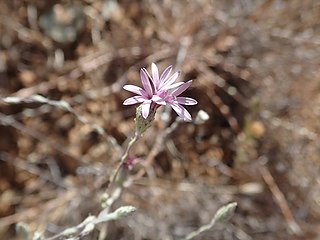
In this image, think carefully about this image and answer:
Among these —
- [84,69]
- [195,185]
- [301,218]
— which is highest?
[84,69]

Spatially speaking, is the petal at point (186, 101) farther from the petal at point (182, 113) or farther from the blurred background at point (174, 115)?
the blurred background at point (174, 115)

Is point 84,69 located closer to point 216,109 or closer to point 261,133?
point 216,109

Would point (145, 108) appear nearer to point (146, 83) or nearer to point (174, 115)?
point (146, 83)

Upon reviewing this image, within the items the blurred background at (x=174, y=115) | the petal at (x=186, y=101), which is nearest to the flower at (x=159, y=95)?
the petal at (x=186, y=101)

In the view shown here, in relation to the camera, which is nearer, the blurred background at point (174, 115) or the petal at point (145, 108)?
the petal at point (145, 108)

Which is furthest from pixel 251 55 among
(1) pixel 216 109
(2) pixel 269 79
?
(1) pixel 216 109

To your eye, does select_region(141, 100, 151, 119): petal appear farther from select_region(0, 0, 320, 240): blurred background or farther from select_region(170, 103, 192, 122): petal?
select_region(0, 0, 320, 240): blurred background
